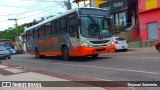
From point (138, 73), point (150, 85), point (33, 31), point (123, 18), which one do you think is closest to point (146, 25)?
point (123, 18)

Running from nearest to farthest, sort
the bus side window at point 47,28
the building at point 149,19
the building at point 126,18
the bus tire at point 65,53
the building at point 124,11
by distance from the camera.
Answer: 1. the bus tire at point 65,53
2. the bus side window at point 47,28
3. the building at point 149,19
4. the building at point 126,18
5. the building at point 124,11

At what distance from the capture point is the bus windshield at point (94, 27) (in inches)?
719

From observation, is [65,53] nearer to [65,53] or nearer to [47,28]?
[65,53]

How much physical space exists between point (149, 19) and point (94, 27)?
1722 cm

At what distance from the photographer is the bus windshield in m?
18.3

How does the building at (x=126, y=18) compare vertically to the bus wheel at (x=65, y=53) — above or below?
above

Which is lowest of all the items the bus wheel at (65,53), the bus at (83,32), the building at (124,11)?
the bus wheel at (65,53)

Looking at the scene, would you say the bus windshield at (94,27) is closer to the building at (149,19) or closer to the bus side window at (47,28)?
the bus side window at (47,28)

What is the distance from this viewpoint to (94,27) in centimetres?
1847

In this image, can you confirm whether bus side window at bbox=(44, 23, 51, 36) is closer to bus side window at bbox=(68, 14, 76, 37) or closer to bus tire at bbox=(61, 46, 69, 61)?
bus tire at bbox=(61, 46, 69, 61)

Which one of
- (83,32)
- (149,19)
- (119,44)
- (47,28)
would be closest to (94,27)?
(83,32)

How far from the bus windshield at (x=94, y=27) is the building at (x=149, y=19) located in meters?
14.7

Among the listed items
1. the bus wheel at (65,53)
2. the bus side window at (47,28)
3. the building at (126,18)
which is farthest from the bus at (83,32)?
the building at (126,18)

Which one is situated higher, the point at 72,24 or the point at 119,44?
the point at 72,24
